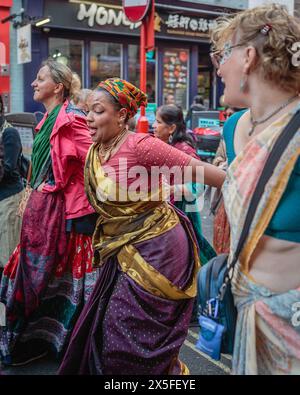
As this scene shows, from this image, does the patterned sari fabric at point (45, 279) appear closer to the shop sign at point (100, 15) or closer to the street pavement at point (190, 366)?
the street pavement at point (190, 366)

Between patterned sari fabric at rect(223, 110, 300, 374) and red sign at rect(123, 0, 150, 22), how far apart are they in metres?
6.70

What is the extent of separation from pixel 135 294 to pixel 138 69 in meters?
12.7

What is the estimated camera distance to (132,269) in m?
2.61

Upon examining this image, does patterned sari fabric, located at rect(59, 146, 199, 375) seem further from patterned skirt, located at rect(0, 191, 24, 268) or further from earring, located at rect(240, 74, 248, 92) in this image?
patterned skirt, located at rect(0, 191, 24, 268)

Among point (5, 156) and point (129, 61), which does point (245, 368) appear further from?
point (129, 61)

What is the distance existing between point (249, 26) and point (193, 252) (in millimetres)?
1342

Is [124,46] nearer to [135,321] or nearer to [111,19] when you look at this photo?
[111,19]

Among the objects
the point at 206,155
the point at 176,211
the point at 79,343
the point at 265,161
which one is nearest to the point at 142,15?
the point at 206,155

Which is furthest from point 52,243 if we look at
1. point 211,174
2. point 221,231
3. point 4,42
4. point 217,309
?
point 4,42

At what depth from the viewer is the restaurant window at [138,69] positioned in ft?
47.6

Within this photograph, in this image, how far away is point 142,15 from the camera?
791 centimetres

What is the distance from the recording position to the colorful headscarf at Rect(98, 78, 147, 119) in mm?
2816

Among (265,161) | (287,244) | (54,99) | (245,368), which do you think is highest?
(54,99)
